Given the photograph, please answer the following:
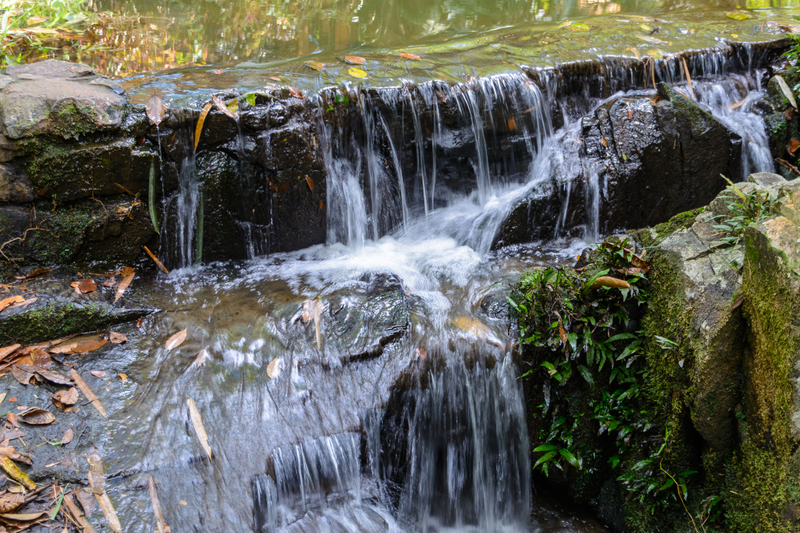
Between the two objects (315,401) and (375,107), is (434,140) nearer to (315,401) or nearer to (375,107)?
(375,107)

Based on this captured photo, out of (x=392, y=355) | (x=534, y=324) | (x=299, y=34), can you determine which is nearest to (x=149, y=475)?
(x=392, y=355)

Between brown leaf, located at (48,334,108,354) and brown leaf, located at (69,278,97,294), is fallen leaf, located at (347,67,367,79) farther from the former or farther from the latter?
brown leaf, located at (48,334,108,354)

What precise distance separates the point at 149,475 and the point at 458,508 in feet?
6.60

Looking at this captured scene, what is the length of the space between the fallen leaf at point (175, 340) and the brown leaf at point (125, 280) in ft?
2.06

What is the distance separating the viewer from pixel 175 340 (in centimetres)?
392

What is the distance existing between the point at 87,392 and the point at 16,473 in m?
0.65

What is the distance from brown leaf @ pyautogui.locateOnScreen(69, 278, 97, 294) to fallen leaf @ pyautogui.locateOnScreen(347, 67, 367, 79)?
3.02m

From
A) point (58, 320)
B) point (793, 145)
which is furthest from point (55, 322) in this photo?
point (793, 145)

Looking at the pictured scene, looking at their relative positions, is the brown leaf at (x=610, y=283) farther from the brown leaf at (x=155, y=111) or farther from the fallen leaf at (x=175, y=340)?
the brown leaf at (x=155, y=111)

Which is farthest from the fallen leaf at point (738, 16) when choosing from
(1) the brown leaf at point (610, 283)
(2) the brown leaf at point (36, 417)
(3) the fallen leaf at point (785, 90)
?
(2) the brown leaf at point (36, 417)

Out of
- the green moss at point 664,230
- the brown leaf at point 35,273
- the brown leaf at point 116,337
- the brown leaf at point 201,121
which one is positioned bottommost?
the brown leaf at point 116,337

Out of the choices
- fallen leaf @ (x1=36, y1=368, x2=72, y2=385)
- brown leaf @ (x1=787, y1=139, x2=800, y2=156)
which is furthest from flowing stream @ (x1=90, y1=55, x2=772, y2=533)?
brown leaf @ (x1=787, y1=139, x2=800, y2=156)

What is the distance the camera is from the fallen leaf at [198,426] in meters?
3.23

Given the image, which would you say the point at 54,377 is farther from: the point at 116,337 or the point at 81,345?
the point at 116,337
